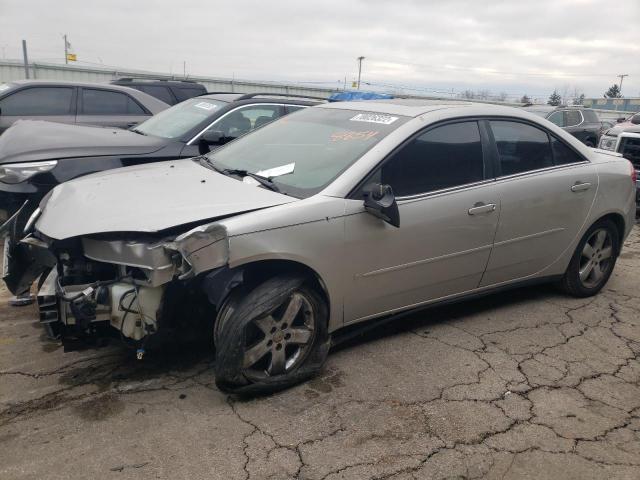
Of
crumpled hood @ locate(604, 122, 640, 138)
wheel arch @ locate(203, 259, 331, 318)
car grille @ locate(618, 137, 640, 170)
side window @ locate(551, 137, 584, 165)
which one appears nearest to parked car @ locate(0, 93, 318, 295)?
wheel arch @ locate(203, 259, 331, 318)

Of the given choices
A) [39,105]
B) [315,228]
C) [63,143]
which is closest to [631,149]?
[315,228]

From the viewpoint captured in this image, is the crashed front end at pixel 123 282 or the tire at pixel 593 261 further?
the tire at pixel 593 261

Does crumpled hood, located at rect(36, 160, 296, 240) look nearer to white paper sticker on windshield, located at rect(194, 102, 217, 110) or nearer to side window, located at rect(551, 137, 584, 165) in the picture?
side window, located at rect(551, 137, 584, 165)

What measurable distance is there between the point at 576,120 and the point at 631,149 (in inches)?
228

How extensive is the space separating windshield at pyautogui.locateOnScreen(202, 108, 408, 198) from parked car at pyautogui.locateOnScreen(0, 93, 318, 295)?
1.21 m

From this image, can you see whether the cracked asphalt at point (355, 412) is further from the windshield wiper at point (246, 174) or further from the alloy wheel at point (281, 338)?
the windshield wiper at point (246, 174)

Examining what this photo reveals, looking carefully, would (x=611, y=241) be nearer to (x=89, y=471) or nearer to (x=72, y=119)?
(x=89, y=471)

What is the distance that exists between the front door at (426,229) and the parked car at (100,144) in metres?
2.20

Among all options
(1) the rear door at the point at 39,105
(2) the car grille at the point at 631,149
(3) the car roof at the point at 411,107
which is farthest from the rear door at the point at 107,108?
(2) the car grille at the point at 631,149

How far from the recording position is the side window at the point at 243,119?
6.02 meters

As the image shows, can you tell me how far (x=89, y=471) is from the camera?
248 cm

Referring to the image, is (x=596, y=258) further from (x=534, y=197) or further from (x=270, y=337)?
(x=270, y=337)

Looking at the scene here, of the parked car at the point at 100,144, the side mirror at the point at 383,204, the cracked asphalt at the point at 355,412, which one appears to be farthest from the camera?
the parked car at the point at 100,144

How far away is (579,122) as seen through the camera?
577 inches
